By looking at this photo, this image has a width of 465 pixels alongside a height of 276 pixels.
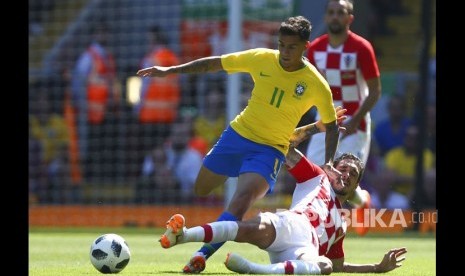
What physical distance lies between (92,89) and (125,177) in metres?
1.62

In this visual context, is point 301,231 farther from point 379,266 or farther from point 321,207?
point 379,266

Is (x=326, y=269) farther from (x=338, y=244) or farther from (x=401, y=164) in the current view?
(x=401, y=164)

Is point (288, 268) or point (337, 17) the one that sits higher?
point (337, 17)

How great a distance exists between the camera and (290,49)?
8328 millimetres

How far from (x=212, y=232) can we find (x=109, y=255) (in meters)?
0.93

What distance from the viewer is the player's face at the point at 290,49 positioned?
830 centimetres

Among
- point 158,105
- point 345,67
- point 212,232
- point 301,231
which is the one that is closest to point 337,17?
point 345,67

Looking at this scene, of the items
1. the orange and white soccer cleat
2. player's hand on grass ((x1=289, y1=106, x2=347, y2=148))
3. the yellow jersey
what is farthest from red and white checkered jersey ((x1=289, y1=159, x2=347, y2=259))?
the orange and white soccer cleat

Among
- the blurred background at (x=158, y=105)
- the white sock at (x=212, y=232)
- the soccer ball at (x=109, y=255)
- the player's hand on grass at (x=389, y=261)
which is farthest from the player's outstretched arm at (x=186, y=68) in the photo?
the blurred background at (x=158, y=105)

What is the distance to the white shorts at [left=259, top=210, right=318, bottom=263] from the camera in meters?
7.52

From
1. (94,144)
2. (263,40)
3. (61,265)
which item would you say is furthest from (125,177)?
(61,265)

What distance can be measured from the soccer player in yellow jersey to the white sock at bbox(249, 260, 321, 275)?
1.04 meters

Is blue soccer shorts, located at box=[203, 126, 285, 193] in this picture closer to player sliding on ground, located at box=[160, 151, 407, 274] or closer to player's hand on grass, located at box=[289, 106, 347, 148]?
player sliding on ground, located at box=[160, 151, 407, 274]

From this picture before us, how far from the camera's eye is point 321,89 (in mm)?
8578
